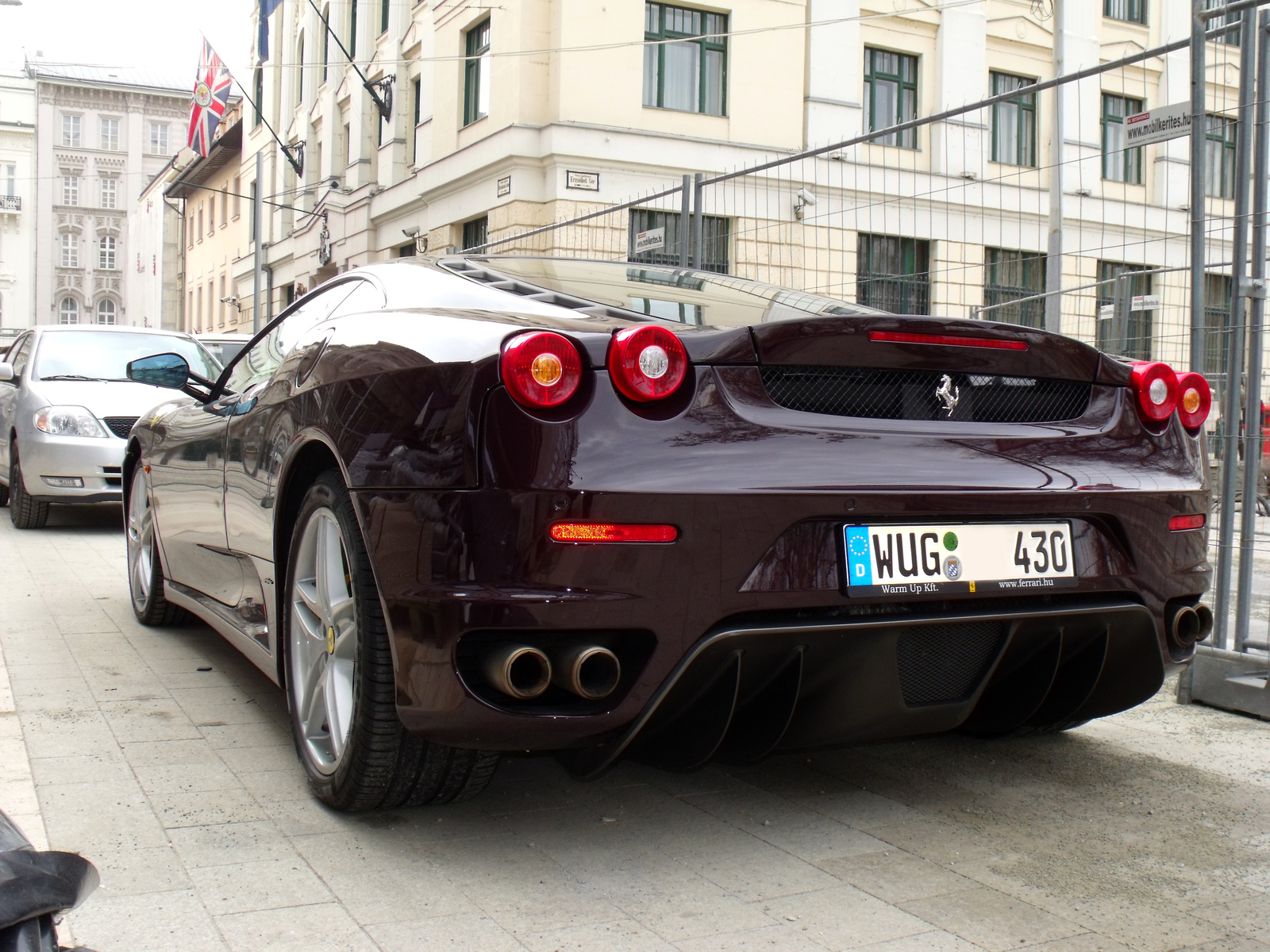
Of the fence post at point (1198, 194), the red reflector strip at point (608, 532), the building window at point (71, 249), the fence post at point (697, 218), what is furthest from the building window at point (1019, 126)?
the building window at point (71, 249)

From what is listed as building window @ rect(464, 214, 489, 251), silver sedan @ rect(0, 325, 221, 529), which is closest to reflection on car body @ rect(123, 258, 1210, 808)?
silver sedan @ rect(0, 325, 221, 529)

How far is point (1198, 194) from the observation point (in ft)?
14.5

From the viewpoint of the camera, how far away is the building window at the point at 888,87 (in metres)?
22.7

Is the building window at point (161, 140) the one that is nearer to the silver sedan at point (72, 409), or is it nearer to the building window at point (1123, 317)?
the silver sedan at point (72, 409)

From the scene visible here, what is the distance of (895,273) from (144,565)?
368cm

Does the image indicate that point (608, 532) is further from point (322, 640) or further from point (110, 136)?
point (110, 136)

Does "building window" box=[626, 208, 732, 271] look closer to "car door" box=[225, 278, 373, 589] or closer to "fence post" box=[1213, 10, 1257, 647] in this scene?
"fence post" box=[1213, 10, 1257, 647]

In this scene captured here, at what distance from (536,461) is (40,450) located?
25.1ft

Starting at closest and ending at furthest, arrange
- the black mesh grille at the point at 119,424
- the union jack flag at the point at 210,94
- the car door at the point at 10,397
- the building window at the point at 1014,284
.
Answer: the building window at the point at 1014,284 < the black mesh grille at the point at 119,424 < the car door at the point at 10,397 < the union jack flag at the point at 210,94

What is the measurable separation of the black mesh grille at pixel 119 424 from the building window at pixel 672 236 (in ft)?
12.3

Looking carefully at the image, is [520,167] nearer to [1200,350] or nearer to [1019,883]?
[1200,350]

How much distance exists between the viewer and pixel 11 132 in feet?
253

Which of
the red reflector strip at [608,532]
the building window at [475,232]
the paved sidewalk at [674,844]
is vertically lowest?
the paved sidewalk at [674,844]

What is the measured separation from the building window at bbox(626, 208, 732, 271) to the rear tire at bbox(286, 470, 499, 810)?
4.62 metres
